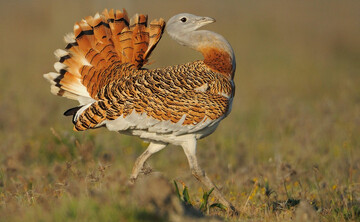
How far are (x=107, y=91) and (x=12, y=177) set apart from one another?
51.6 inches

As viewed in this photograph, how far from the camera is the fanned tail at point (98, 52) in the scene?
434 centimetres

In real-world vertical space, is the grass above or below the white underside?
below

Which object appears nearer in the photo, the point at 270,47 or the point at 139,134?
the point at 139,134

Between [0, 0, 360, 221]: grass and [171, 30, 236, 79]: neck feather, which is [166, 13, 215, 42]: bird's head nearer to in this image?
[171, 30, 236, 79]: neck feather

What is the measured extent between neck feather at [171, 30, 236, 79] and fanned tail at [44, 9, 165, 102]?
351 millimetres

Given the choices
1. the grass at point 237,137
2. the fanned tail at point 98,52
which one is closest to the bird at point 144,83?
the fanned tail at point 98,52

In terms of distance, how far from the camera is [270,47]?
12266 millimetres

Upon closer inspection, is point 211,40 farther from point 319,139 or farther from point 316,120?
point 316,120

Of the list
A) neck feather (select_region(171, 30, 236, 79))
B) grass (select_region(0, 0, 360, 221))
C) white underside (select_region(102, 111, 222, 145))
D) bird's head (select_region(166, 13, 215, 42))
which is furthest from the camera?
bird's head (select_region(166, 13, 215, 42))

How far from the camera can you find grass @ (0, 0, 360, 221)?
357 cm

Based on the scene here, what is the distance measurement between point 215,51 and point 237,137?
2.67m

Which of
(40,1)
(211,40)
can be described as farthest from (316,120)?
(40,1)

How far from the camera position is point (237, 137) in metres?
6.80

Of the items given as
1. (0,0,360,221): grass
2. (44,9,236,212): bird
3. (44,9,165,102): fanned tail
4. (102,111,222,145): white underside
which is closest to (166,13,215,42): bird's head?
(44,9,236,212): bird
